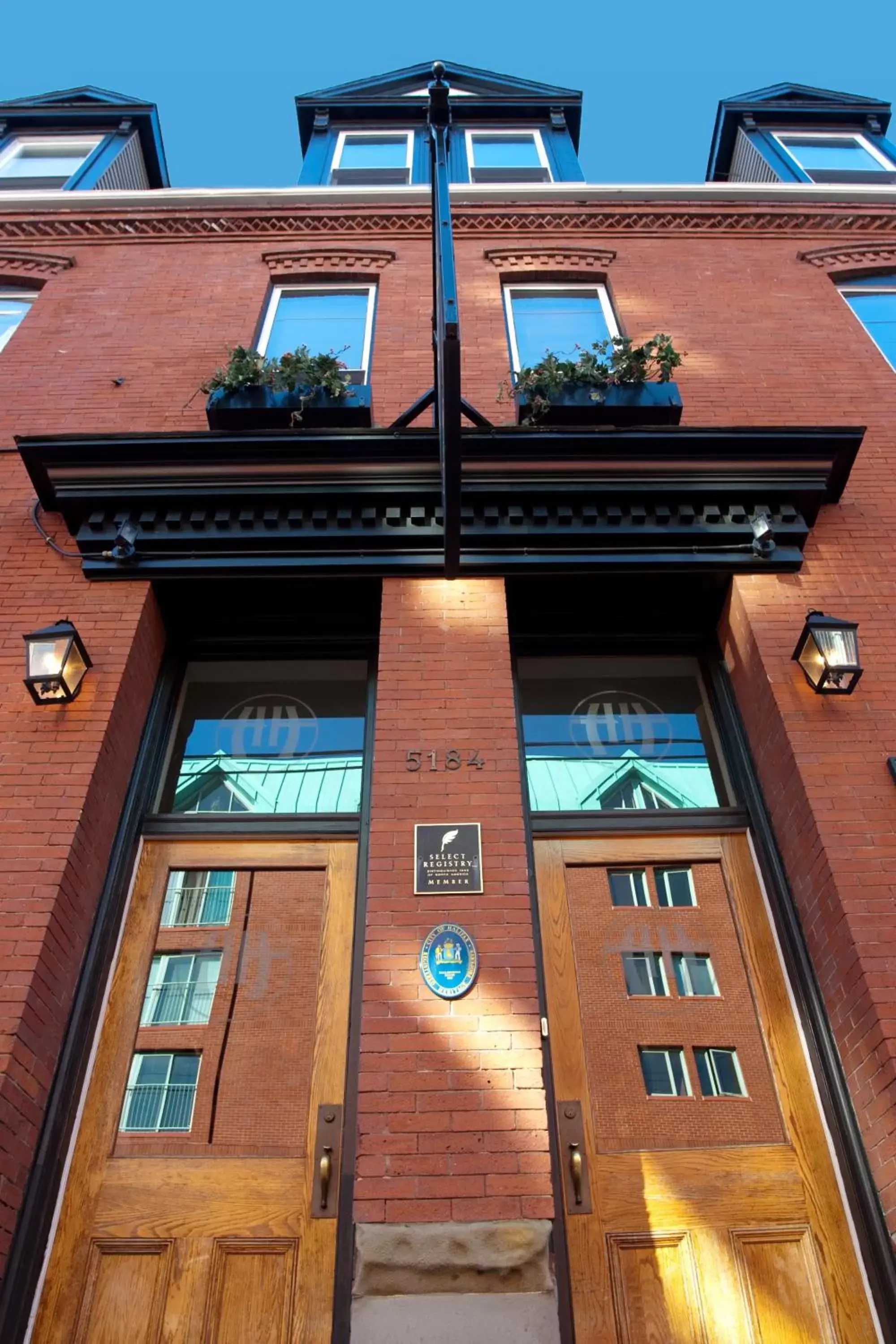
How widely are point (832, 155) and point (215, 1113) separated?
12.2 metres

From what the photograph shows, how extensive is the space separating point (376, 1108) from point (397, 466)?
11.4 ft

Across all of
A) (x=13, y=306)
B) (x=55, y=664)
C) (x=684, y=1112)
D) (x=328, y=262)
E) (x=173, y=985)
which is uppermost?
(x=328, y=262)

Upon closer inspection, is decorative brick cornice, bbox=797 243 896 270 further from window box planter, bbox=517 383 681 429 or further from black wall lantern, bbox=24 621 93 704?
black wall lantern, bbox=24 621 93 704

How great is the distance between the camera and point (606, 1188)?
371cm

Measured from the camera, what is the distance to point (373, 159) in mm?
10422

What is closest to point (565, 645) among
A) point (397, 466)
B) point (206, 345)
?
point (397, 466)

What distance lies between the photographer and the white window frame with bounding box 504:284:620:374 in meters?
7.36

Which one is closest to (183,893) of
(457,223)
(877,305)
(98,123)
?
(457,223)

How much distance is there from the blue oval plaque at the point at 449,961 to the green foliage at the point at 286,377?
3648mm

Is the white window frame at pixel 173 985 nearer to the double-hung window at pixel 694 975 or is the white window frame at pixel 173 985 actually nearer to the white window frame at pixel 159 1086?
the white window frame at pixel 159 1086

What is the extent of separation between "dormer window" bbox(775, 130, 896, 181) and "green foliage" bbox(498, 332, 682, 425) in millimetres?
5836

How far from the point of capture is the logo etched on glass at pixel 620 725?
16.9 feet

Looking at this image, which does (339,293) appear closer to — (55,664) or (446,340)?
(446,340)

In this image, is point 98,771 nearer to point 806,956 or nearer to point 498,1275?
point 498,1275
